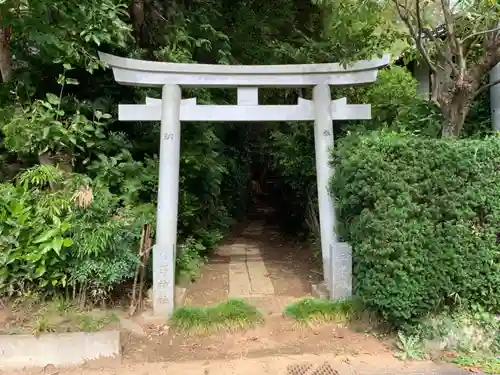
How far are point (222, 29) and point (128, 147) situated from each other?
3.18 meters

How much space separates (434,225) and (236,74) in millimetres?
2852

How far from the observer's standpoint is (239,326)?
4770 mm

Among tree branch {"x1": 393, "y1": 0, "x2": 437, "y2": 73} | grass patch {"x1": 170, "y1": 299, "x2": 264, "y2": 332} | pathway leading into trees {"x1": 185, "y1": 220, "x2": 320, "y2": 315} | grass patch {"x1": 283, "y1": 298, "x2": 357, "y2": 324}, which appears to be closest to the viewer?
grass patch {"x1": 170, "y1": 299, "x2": 264, "y2": 332}

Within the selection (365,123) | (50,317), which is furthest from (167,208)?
(365,123)

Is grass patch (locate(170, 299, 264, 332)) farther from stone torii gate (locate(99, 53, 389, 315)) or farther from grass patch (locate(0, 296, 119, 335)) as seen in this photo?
grass patch (locate(0, 296, 119, 335))

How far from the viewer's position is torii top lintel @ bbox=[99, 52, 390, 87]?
5.35m

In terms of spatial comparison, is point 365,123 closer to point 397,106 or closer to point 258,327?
point 397,106

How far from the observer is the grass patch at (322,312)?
4.85m

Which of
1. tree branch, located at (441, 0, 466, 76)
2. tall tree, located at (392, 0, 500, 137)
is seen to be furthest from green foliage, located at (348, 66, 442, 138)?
tree branch, located at (441, 0, 466, 76)

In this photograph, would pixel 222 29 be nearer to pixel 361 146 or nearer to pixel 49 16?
pixel 49 16

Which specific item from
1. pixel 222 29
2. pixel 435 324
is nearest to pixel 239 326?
pixel 435 324

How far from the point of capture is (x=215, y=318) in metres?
4.76

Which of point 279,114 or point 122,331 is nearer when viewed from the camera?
point 122,331

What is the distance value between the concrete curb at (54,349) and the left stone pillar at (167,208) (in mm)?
804
